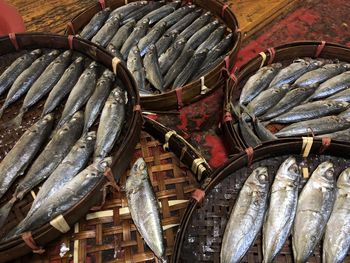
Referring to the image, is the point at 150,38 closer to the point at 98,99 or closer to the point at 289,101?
the point at 98,99

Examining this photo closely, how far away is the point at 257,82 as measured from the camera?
2301 mm

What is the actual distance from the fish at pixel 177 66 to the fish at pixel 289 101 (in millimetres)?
730

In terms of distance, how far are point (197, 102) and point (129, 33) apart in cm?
84

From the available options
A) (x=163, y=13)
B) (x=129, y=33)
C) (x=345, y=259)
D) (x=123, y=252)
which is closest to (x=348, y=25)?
(x=163, y=13)

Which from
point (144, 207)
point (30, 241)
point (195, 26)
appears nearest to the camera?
point (30, 241)

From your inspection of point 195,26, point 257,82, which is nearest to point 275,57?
point 257,82

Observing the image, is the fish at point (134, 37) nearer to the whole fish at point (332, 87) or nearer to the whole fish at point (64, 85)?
the whole fish at point (64, 85)

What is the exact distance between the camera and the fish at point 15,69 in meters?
2.12

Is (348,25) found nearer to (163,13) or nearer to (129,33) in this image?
(163,13)

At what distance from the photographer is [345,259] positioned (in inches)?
58.7

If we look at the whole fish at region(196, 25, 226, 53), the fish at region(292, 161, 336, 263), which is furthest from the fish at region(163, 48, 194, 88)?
the fish at region(292, 161, 336, 263)

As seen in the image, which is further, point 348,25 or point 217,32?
point 348,25

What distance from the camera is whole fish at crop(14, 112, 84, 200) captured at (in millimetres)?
1668

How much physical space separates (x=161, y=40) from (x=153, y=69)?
38 centimetres
